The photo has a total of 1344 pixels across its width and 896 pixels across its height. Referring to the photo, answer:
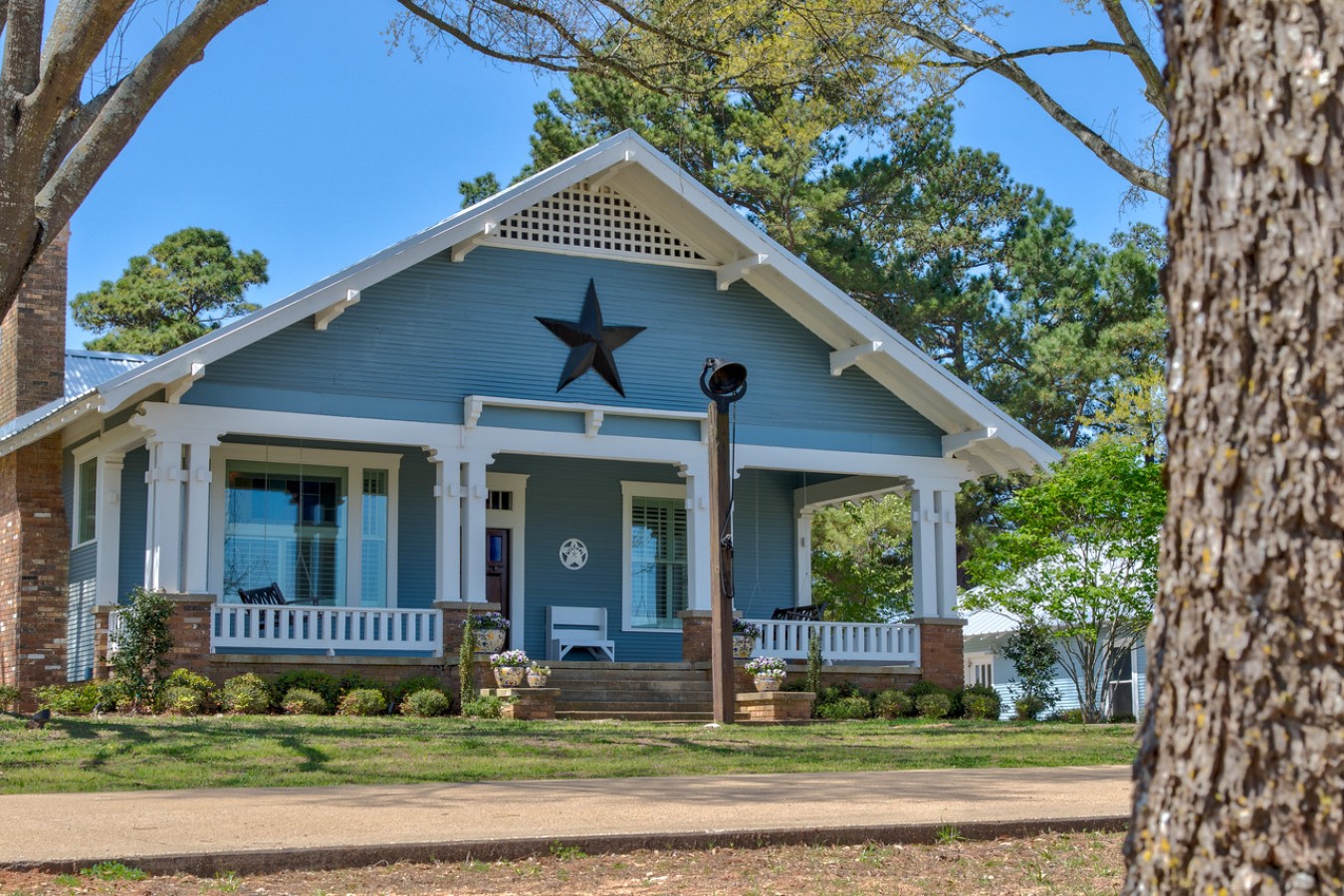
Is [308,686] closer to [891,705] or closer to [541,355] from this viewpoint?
[541,355]

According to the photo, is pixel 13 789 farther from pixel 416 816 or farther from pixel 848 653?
pixel 848 653

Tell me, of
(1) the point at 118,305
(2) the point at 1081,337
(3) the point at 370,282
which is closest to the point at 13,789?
(3) the point at 370,282

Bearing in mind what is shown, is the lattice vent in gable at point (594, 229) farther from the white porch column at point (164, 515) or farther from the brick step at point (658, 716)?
the brick step at point (658, 716)

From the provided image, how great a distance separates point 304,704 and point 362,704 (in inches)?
23.5

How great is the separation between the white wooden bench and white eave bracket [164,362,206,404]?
6.19m

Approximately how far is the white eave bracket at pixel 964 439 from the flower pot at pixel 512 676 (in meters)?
7.09

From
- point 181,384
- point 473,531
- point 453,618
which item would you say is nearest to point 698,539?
point 473,531

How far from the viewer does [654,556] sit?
2228 centimetres

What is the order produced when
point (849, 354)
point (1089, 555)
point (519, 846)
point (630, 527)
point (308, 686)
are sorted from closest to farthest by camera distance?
point (519, 846) < point (308, 686) < point (1089, 555) < point (849, 354) < point (630, 527)

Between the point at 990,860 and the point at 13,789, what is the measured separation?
572 centimetres

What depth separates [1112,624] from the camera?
19344 millimetres

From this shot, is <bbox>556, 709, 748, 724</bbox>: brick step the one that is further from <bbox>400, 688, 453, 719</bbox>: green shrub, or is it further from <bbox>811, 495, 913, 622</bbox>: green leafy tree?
<bbox>811, 495, 913, 622</bbox>: green leafy tree

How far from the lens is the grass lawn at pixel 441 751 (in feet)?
32.8

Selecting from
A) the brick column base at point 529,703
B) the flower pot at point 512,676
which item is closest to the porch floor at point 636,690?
the flower pot at point 512,676
